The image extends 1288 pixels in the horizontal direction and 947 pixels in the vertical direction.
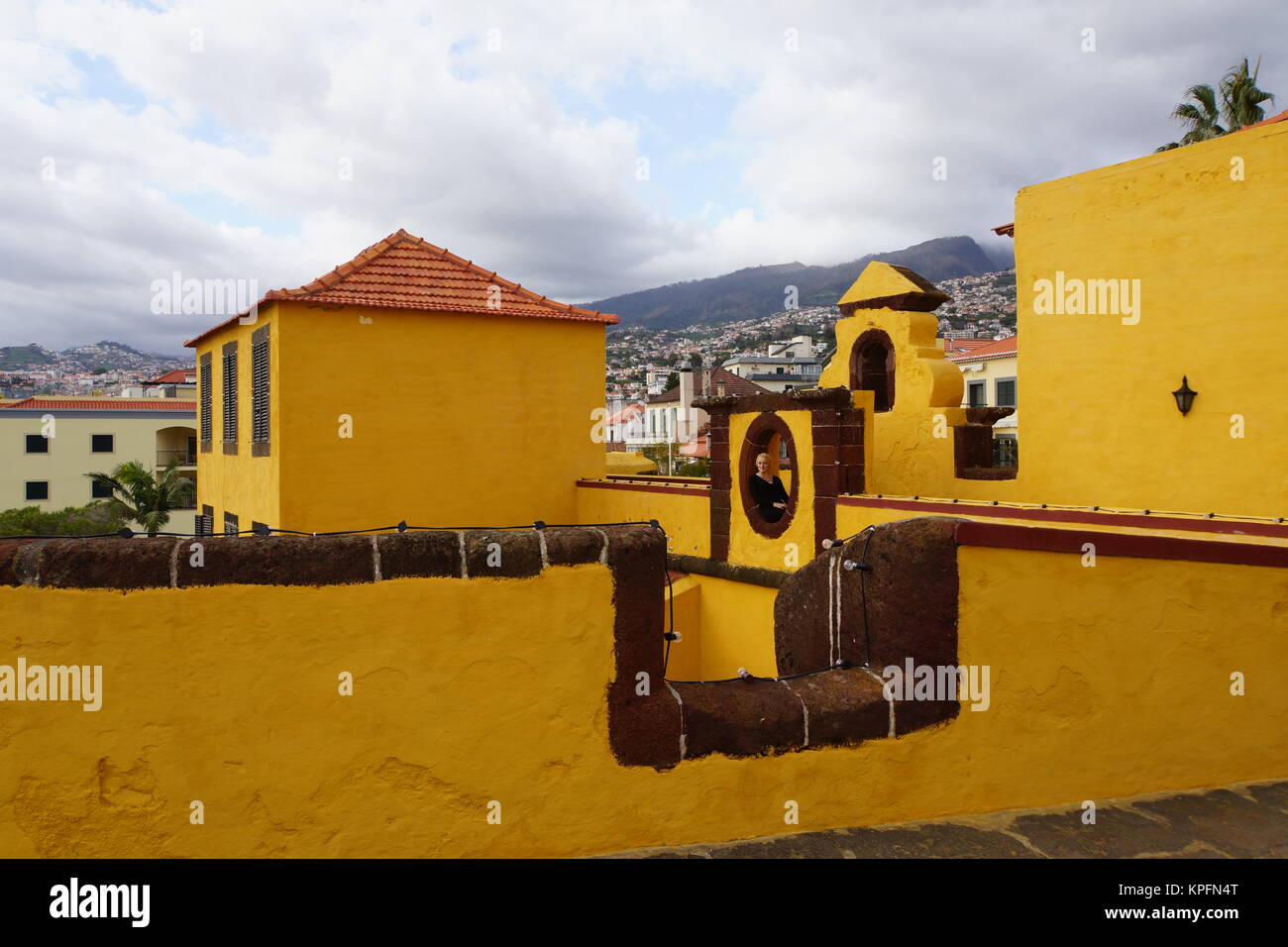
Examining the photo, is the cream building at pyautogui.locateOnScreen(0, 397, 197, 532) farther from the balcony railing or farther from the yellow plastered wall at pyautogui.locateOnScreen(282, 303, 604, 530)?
the yellow plastered wall at pyautogui.locateOnScreen(282, 303, 604, 530)

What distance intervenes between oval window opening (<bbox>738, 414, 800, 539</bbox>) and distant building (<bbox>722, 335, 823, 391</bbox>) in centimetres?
7168

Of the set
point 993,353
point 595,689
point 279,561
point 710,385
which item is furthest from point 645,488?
point 710,385

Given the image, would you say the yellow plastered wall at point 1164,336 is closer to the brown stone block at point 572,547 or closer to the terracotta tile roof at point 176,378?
A: the brown stone block at point 572,547

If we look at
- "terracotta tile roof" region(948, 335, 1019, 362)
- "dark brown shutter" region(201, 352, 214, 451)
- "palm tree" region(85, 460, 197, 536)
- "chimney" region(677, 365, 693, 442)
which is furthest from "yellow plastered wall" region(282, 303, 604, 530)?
"chimney" region(677, 365, 693, 442)

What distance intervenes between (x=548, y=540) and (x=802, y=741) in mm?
1406

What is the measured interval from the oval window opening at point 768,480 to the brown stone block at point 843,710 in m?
6.64

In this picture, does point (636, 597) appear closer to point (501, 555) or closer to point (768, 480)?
point (501, 555)

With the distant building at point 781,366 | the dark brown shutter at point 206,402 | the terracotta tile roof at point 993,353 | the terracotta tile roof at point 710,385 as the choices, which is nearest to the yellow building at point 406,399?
the dark brown shutter at point 206,402

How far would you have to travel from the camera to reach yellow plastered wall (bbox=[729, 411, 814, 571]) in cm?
1031

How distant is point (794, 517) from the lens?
10.5 metres

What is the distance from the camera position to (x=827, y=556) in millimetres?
4602
